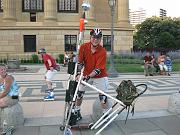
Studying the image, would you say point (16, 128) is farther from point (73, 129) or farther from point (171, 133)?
point (171, 133)

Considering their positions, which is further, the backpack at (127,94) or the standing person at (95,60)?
the standing person at (95,60)

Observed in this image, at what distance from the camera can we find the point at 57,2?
3806 centimetres

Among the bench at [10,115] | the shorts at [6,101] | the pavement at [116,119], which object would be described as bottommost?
the pavement at [116,119]

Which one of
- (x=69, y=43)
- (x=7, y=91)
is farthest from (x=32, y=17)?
(x=7, y=91)

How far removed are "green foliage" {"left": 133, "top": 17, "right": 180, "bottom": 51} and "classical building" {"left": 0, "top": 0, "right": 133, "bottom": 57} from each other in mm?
20964

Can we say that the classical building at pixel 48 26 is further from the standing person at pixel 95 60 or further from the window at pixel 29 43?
the standing person at pixel 95 60

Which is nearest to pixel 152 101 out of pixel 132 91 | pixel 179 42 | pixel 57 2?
pixel 132 91

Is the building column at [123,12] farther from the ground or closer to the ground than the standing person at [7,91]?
farther from the ground

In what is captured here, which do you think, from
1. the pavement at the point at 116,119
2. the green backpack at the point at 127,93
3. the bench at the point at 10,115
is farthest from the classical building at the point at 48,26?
the green backpack at the point at 127,93

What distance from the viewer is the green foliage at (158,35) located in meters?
58.1

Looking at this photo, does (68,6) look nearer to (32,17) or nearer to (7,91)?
(32,17)

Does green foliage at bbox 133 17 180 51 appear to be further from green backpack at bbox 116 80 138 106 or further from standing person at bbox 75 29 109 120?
green backpack at bbox 116 80 138 106

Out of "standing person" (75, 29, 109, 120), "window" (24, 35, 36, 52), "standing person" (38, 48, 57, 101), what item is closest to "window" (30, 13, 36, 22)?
"window" (24, 35, 36, 52)

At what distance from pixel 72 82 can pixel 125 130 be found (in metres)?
1.78
